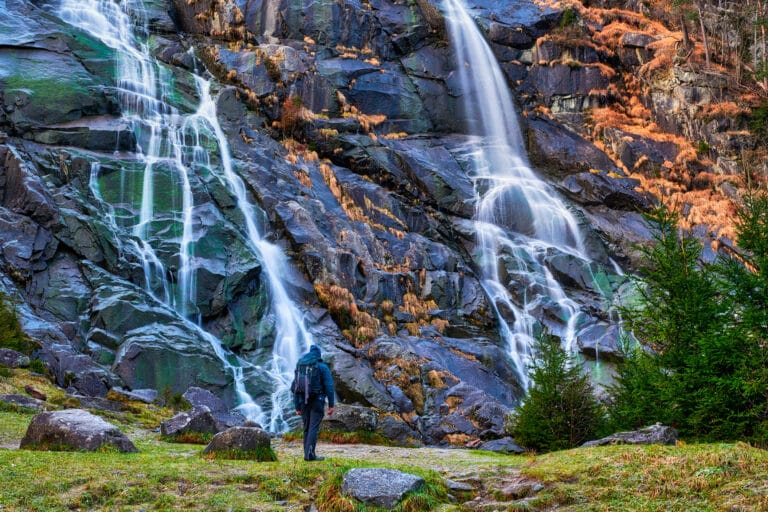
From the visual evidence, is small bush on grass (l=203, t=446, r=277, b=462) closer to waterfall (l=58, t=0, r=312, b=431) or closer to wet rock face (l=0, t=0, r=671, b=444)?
wet rock face (l=0, t=0, r=671, b=444)

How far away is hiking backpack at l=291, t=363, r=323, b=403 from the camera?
11164 mm

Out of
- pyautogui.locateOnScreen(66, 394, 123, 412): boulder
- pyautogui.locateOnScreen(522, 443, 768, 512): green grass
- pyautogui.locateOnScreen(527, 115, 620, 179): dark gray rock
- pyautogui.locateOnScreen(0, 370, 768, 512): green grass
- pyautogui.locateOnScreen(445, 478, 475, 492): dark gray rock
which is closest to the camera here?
pyautogui.locateOnScreen(522, 443, 768, 512): green grass

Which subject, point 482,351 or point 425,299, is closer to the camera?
point 482,351

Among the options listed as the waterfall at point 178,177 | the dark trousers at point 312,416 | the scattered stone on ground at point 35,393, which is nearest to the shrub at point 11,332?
the scattered stone on ground at point 35,393

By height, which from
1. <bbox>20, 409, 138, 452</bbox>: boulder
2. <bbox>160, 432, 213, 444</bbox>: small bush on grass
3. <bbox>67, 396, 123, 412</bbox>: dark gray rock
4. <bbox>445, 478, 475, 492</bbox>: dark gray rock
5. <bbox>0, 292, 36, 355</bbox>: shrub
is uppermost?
<bbox>445, 478, 475, 492</bbox>: dark gray rock

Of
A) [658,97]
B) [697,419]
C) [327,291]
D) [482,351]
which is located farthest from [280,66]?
[697,419]

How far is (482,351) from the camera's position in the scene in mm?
27406

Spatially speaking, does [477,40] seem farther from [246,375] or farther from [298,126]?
[246,375]

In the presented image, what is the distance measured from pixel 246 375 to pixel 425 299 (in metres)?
9.49

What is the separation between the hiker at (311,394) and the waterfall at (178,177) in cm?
1016

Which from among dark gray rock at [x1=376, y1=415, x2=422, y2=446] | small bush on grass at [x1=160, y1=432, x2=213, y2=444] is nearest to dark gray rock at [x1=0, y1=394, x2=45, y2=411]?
small bush on grass at [x1=160, y1=432, x2=213, y2=444]

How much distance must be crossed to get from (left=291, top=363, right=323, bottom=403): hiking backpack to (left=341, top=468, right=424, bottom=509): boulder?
10.8 feet

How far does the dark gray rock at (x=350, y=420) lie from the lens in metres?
17.5

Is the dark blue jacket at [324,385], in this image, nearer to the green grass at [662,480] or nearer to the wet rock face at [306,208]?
the green grass at [662,480]
